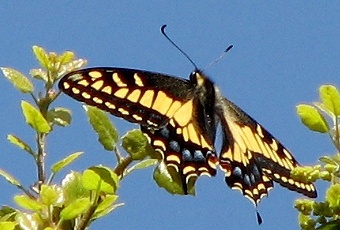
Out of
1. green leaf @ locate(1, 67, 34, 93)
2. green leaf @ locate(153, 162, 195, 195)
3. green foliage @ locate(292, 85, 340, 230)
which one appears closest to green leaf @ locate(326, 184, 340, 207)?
green foliage @ locate(292, 85, 340, 230)

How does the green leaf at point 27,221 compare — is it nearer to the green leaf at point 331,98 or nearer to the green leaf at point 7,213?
the green leaf at point 7,213

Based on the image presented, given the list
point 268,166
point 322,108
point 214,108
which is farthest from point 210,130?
point 322,108

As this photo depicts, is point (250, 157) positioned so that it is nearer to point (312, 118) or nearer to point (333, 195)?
point (312, 118)

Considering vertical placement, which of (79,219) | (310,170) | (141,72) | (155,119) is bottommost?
(310,170)

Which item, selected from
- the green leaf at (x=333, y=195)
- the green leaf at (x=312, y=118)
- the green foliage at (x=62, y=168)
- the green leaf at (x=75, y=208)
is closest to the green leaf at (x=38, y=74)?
the green foliage at (x=62, y=168)

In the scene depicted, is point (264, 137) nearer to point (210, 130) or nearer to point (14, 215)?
point (210, 130)

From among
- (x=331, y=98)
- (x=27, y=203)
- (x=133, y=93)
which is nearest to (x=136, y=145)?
(x=27, y=203)
